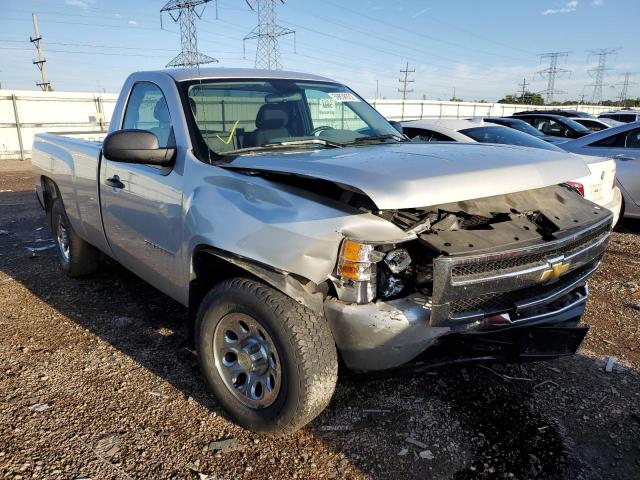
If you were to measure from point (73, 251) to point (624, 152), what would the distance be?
22.9ft

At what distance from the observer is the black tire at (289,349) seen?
86.1 inches

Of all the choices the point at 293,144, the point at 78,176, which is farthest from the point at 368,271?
the point at 78,176

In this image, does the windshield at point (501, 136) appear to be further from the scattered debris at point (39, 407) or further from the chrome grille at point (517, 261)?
the scattered debris at point (39, 407)

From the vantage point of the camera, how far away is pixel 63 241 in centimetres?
505

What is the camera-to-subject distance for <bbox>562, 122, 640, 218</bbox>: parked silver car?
655cm

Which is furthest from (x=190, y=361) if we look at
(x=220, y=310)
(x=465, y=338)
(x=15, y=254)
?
(x=15, y=254)

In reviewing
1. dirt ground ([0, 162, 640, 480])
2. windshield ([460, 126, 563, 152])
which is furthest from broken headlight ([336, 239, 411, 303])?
windshield ([460, 126, 563, 152])

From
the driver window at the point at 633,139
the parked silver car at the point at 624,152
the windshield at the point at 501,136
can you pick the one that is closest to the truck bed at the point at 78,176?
the windshield at the point at 501,136

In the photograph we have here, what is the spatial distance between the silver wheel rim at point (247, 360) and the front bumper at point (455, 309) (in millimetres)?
376

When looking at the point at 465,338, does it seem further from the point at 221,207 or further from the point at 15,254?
the point at 15,254

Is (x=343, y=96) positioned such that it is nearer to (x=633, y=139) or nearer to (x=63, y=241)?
(x=63, y=241)

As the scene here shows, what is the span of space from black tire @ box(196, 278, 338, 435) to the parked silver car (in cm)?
609

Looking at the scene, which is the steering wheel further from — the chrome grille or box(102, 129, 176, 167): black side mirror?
the chrome grille

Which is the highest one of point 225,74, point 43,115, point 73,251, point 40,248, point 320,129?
point 225,74
